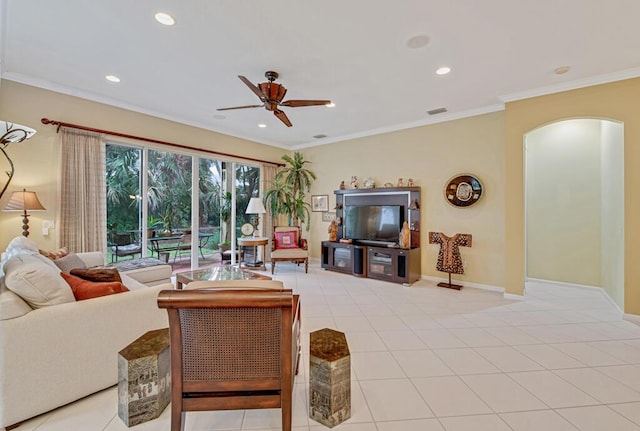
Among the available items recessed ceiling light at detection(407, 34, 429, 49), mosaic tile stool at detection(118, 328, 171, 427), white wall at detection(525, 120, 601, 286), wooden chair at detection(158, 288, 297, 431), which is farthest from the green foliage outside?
white wall at detection(525, 120, 601, 286)

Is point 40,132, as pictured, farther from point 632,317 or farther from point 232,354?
point 632,317

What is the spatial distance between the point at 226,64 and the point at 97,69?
5.27 feet

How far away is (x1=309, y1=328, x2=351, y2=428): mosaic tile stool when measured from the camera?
169 cm

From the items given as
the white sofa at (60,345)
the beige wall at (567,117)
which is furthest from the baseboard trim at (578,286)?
the white sofa at (60,345)

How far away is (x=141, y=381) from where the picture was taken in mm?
1711

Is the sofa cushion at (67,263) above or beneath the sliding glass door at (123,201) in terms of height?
beneath

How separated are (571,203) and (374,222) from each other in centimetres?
336

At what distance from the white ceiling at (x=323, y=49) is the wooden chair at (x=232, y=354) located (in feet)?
7.66

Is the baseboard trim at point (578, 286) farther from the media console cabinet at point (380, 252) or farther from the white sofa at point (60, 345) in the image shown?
the white sofa at point (60, 345)

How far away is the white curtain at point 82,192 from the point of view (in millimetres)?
3768

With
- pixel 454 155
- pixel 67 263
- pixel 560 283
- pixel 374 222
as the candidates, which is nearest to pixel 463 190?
pixel 454 155

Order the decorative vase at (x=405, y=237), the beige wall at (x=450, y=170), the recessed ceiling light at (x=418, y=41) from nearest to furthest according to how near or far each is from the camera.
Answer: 1. the recessed ceiling light at (x=418, y=41)
2. the beige wall at (x=450, y=170)
3. the decorative vase at (x=405, y=237)

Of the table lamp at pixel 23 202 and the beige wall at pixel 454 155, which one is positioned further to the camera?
the beige wall at pixel 454 155

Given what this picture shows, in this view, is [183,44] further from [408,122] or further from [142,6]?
[408,122]
